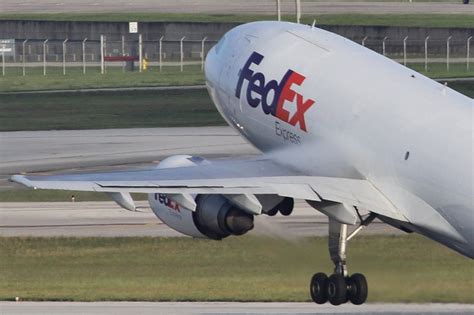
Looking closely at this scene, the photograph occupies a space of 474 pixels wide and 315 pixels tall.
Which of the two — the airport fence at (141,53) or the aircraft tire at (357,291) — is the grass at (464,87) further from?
the aircraft tire at (357,291)

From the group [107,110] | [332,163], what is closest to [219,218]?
[332,163]

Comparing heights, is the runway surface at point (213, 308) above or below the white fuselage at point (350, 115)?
below

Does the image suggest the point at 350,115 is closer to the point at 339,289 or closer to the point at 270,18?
the point at 339,289

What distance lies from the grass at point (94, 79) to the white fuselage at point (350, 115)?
65564 mm

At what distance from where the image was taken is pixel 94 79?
113938 millimetres

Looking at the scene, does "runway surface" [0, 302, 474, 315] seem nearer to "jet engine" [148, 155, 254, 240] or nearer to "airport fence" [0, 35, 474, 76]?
"jet engine" [148, 155, 254, 240]

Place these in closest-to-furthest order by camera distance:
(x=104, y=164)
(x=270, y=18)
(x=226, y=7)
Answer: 1. (x=104, y=164)
2. (x=270, y=18)
3. (x=226, y=7)

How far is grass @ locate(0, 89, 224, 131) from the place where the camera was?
87.2m

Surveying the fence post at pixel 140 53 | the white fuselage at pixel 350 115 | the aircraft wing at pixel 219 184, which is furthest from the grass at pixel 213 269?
the fence post at pixel 140 53

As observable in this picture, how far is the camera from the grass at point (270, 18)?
135m

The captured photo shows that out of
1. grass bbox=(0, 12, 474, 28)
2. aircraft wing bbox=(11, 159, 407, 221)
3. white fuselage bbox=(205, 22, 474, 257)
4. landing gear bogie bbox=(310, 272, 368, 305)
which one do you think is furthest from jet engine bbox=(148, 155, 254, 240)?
grass bbox=(0, 12, 474, 28)

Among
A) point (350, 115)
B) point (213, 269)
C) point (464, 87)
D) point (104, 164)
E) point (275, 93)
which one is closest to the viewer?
→ point (350, 115)

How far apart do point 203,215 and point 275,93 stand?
499cm

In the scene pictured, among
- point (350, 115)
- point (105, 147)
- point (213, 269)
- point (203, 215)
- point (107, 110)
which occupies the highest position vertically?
point (350, 115)
